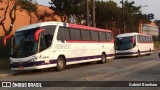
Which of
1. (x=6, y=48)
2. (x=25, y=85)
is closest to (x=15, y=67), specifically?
(x=25, y=85)

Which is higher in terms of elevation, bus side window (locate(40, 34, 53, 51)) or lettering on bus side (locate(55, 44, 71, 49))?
bus side window (locate(40, 34, 53, 51))

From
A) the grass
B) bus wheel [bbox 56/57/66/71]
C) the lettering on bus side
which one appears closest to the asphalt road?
bus wheel [bbox 56/57/66/71]

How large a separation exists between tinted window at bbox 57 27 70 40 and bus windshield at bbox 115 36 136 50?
17.0 meters

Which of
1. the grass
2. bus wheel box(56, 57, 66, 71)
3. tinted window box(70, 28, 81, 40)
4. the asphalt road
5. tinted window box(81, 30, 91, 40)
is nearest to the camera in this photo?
the asphalt road

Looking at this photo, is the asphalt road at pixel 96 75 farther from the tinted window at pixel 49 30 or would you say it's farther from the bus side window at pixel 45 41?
the tinted window at pixel 49 30

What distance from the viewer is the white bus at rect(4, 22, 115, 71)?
2016 cm

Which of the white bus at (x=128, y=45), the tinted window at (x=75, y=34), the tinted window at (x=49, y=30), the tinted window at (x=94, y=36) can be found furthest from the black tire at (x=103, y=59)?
the white bus at (x=128, y=45)

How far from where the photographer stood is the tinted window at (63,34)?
21891 mm

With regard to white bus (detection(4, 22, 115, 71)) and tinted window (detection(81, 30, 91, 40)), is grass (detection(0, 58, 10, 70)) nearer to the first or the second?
white bus (detection(4, 22, 115, 71))

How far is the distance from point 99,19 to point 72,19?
7.64m

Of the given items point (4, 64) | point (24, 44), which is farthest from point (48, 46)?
point (4, 64)

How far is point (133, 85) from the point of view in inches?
545

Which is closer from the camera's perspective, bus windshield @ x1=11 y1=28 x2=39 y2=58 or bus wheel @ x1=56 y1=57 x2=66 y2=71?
bus windshield @ x1=11 y1=28 x2=39 y2=58

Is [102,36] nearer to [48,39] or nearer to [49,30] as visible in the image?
[49,30]
